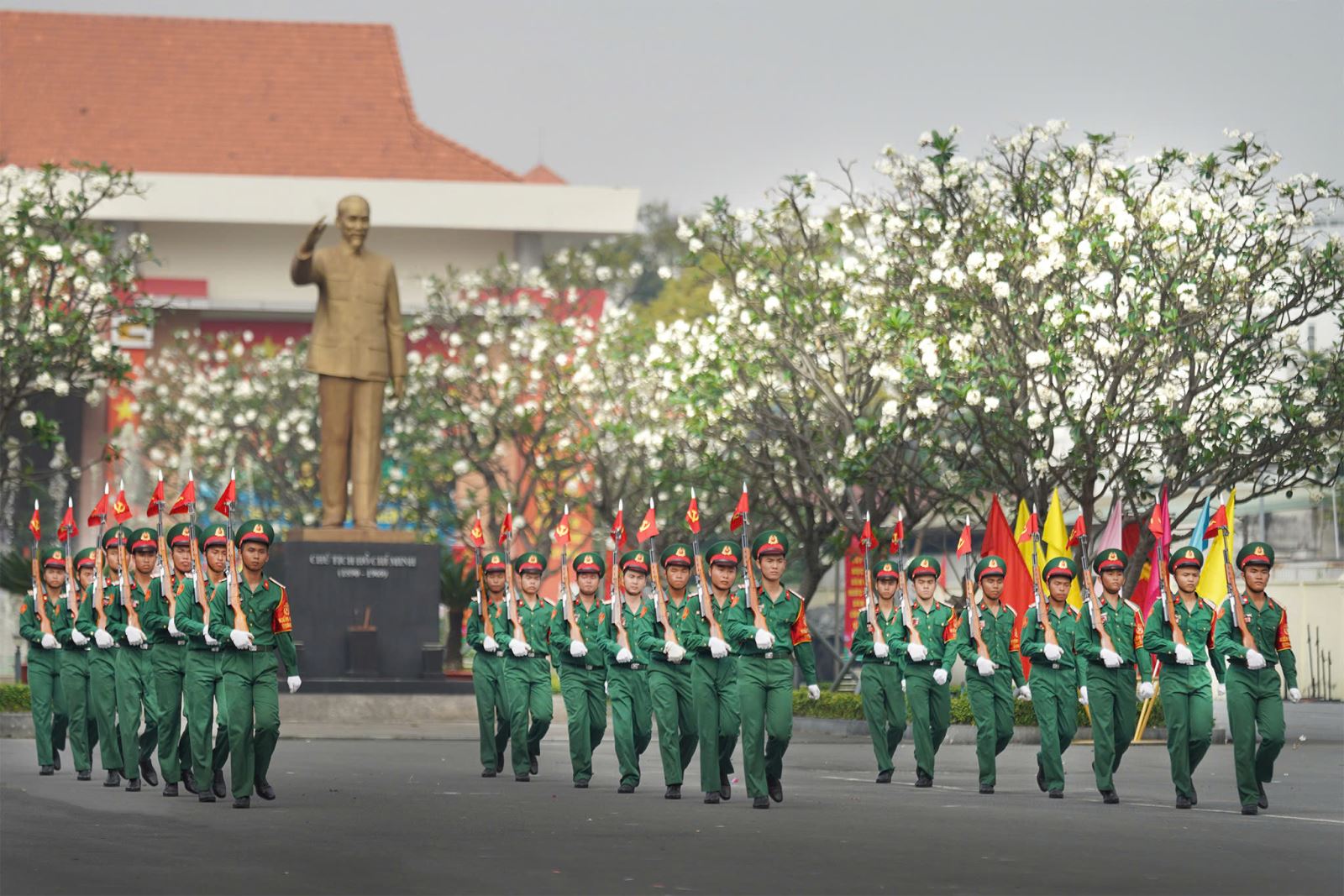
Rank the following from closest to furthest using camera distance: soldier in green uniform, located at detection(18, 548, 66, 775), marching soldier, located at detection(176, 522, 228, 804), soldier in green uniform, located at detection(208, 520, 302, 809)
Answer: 1. soldier in green uniform, located at detection(208, 520, 302, 809)
2. marching soldier, located at detection(176, 522, 228, 804)
3. soldier in green uniform, located at detection(18, 548, 66, 775)

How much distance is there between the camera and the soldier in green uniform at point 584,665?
16609 millimetres

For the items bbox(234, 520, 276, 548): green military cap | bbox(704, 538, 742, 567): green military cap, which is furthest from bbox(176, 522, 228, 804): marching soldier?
bbox(704, 538, 742, 567): green military cap

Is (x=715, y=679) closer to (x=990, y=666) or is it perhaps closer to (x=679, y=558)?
(x=679, y=558)

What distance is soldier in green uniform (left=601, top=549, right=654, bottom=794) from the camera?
634 inches

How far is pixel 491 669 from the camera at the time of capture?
58.2ft

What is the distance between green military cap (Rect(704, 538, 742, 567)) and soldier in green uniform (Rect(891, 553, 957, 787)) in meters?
2.42

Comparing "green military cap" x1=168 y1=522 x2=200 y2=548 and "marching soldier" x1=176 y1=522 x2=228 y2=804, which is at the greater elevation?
"green military cap" x1=168 y1=522 x2=200 y2=548

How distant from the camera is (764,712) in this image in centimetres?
1477

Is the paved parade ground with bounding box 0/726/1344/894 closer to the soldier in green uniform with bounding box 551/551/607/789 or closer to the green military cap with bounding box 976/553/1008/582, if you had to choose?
the soldier in green uniform with bounding box 551/551/607/789

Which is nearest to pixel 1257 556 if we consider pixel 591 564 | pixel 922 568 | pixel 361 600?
pixel 922 568

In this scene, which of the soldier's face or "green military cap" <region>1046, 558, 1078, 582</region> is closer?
the soldier's face

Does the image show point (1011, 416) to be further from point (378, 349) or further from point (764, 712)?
point (764, 712)

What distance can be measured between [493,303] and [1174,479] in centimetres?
1624

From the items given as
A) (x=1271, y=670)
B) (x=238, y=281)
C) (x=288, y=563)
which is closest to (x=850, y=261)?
(x=288, y=563)
